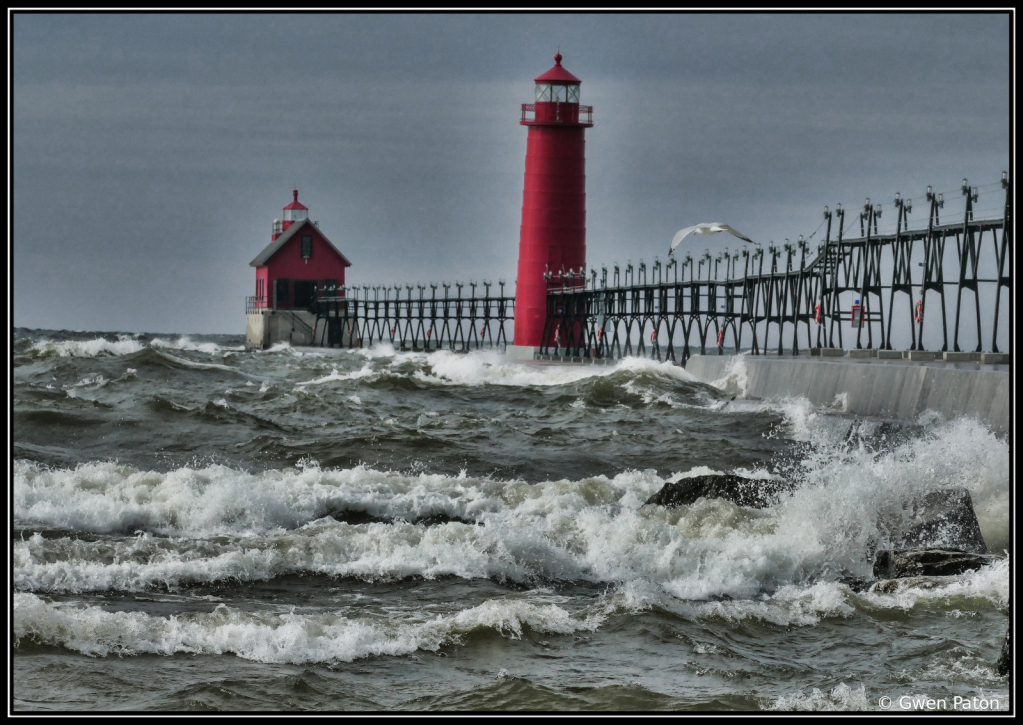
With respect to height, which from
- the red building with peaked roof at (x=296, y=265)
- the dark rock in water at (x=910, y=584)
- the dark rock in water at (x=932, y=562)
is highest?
the red building with peaked roof at (x=296, y=265)

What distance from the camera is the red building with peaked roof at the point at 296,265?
222 feet

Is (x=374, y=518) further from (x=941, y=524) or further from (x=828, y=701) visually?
(x=828, y=701)

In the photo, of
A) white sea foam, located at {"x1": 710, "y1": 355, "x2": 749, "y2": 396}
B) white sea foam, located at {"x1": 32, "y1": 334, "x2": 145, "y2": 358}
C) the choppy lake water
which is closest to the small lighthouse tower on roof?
white sea foam, located at {"x1": 32, "y1": 334, "x2": 145, "y2": 358}

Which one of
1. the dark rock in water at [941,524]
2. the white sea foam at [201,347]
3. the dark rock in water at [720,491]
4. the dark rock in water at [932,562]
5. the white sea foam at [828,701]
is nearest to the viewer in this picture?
the white sea foam at [828,701]

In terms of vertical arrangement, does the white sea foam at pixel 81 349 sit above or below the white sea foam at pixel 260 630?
above

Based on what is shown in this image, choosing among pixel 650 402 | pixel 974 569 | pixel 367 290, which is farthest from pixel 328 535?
pixel 367 290

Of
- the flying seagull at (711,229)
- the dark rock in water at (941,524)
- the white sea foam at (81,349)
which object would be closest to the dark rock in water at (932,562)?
the dark rock in water at (941,524)

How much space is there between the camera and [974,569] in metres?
8.34

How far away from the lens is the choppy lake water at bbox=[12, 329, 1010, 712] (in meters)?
6.18

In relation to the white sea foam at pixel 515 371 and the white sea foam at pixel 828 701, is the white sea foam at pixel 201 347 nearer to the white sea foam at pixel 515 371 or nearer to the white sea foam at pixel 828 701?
the white sea foam at pixel 515 371

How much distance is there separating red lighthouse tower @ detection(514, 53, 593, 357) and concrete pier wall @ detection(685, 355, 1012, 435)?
14.5m

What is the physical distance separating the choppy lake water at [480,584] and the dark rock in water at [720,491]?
0.95 ft

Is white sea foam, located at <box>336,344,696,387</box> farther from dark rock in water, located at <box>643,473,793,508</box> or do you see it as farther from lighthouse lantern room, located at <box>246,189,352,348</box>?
lighthouse lantern room, located at <box>246,189,352,348</box>
